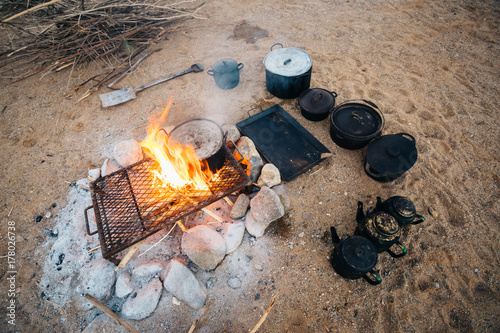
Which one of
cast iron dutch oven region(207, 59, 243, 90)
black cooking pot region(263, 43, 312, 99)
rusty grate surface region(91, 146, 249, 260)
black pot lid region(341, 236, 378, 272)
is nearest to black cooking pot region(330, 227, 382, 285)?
black pot lid region(341, 236, 378, 272)

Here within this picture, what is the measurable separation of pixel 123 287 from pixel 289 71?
444cm

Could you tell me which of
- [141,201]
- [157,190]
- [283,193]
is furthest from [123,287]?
[283,193]

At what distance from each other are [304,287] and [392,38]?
22.4 feet

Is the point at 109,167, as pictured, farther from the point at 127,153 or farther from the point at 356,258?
the point at 356,258

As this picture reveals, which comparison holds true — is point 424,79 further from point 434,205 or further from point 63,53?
point 63,53

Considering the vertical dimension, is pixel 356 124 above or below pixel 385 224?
above

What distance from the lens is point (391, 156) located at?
3398 mm

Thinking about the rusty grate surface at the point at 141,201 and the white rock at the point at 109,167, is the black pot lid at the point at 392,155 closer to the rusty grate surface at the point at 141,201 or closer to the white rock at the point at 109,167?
the rusty grate surface at the point at 141,201

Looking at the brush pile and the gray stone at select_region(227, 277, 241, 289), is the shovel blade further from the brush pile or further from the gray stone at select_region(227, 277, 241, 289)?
the gray stone at select_region(227, 277, 241, 289)

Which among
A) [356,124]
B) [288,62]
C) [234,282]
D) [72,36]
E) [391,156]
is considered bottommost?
[234,282]

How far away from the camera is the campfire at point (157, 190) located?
2.92 m

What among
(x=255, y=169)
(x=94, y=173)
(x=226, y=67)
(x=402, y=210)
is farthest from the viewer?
(x=226, y=67)

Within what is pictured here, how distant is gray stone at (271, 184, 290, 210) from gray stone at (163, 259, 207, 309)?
5.37 ft

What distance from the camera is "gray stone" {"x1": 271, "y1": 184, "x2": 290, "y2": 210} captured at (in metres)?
3.50
